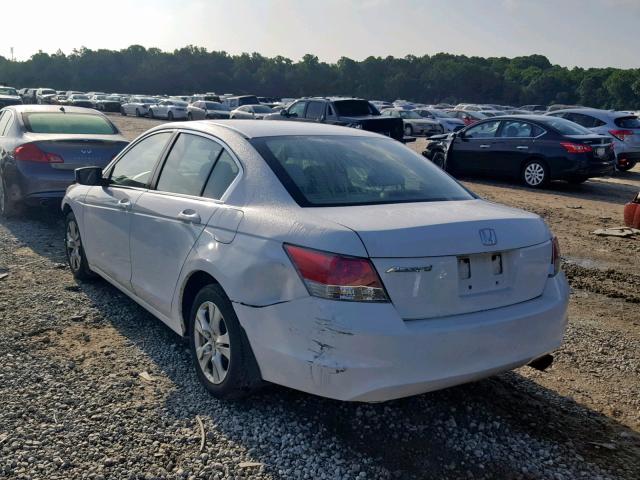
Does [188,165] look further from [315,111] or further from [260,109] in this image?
[260,109]

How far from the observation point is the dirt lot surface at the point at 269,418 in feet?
9.95

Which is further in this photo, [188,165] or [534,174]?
[534,174]

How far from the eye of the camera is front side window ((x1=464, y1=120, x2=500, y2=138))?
1439 cm

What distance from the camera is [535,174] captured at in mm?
13445

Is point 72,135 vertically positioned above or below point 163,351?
above

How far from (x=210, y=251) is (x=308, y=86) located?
107103 millimetres

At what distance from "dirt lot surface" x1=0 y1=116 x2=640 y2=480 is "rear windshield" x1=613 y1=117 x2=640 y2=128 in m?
12.8

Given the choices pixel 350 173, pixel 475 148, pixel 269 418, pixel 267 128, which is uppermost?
pixel 267 128

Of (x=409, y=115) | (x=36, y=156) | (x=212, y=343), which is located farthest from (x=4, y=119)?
(x=409, y=115)

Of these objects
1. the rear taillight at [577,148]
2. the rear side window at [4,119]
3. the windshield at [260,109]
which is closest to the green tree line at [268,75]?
the windshield at [260,109]

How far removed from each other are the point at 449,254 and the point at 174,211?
72.3 inches

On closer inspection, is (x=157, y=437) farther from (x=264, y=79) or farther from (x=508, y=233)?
(x=264, y=79)

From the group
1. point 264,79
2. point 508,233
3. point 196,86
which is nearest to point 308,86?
point 264,79

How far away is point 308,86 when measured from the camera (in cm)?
10719
